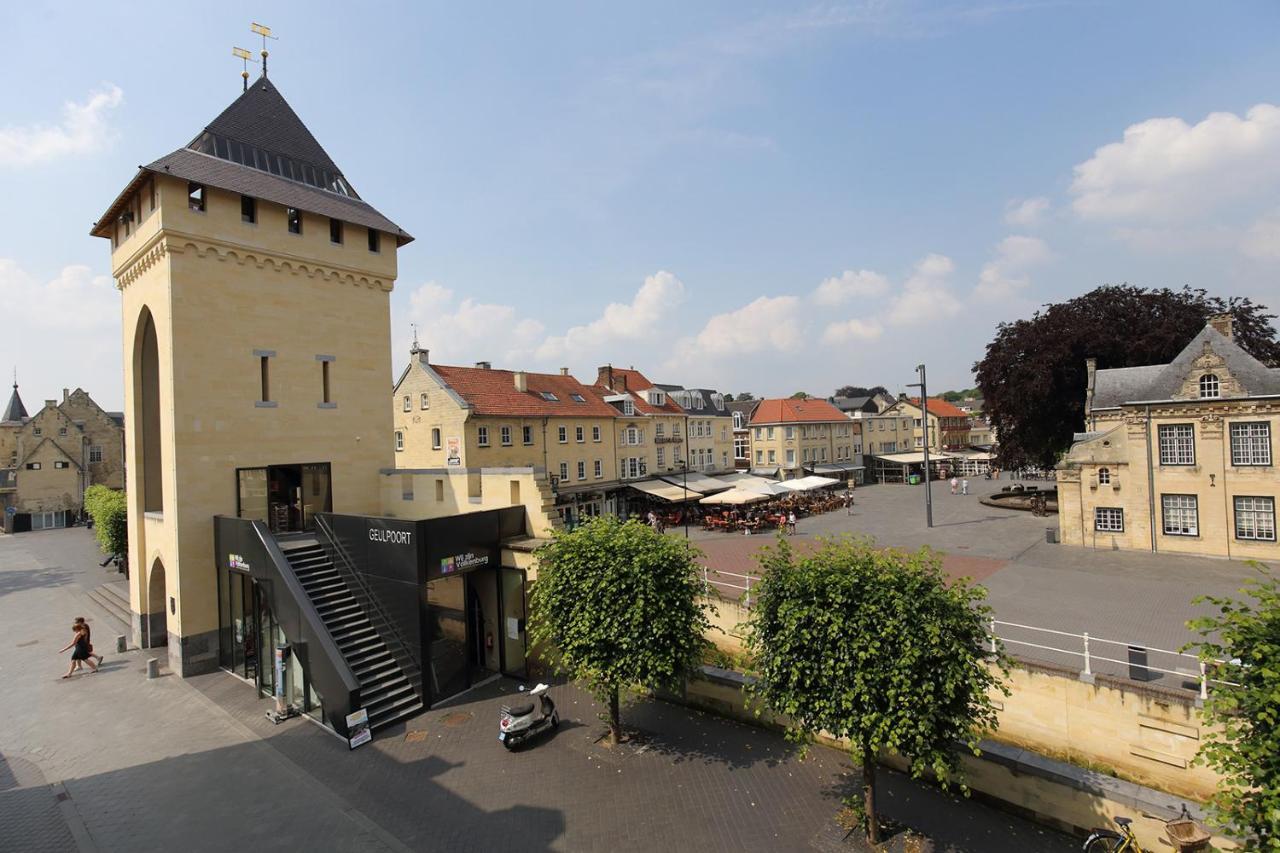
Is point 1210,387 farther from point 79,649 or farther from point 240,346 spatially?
point 79,649

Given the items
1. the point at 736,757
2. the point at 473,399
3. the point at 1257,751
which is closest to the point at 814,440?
the point at 473,399

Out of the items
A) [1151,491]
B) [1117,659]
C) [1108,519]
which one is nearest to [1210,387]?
[1151,491]

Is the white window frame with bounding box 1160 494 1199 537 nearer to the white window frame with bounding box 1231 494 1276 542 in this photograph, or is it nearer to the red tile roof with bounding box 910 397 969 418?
the white window frame with bounding box 1231 494 1276 542

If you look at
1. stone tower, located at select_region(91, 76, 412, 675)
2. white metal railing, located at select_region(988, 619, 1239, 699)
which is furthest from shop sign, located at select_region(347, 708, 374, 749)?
white metal railing, located at select_region(988, 619, 1239, 699)

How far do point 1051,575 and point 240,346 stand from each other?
27742mm

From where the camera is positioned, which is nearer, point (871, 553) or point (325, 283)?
point (871, 553)

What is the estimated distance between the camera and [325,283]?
20.4 metres

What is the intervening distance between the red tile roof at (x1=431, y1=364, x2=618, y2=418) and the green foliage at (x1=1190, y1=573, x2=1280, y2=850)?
31.8m

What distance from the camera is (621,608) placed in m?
11.5

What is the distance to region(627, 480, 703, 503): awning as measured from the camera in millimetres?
39281

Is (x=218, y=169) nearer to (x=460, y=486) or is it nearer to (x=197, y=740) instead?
(x=460, y=486)

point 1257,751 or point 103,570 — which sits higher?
point 1257,751

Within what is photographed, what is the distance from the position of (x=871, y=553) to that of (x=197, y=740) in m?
14.7

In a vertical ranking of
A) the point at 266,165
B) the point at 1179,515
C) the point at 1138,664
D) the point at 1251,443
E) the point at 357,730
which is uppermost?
the point at 266,165
